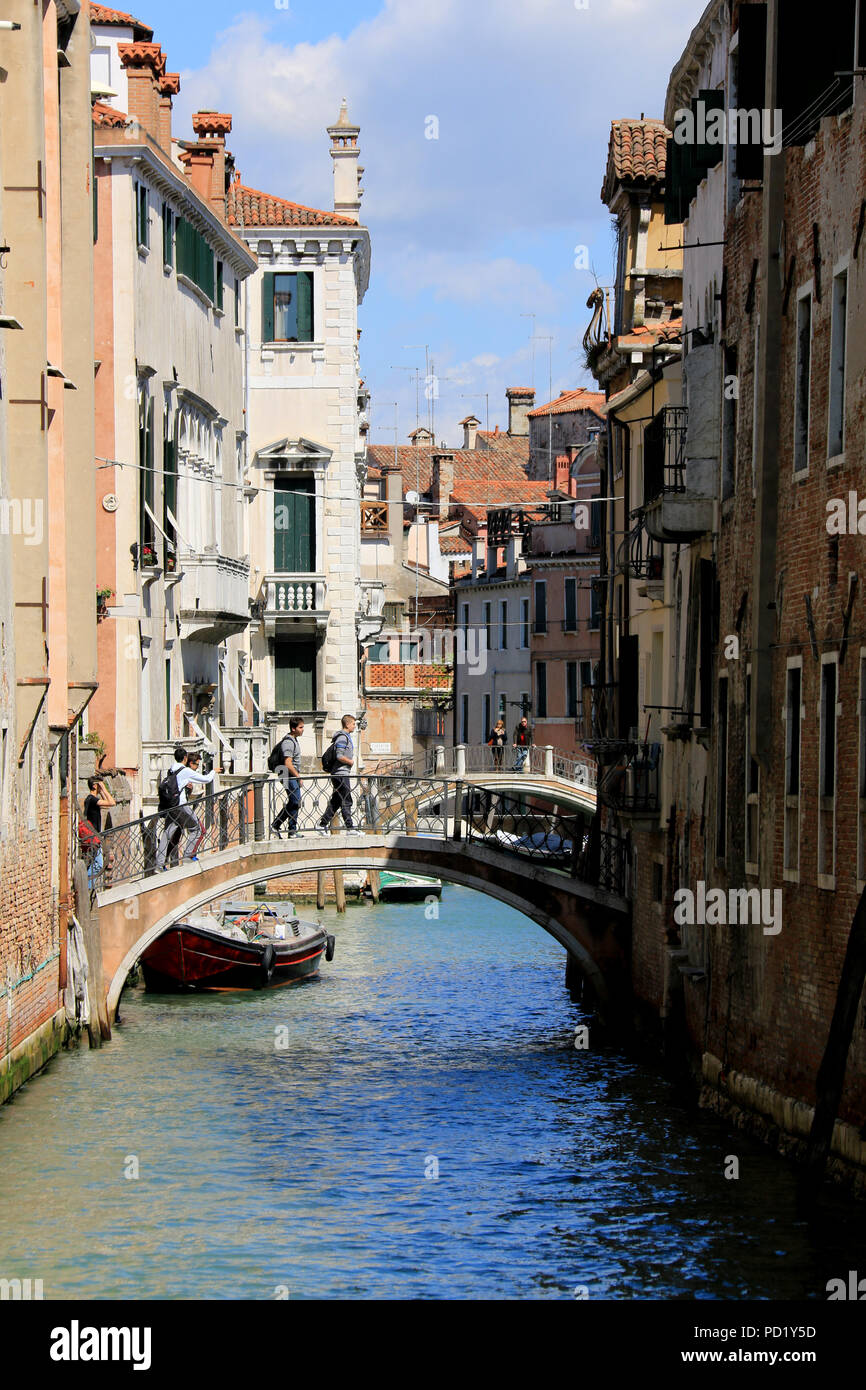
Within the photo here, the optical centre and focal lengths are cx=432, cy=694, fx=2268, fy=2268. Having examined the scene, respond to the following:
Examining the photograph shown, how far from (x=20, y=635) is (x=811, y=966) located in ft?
25.0

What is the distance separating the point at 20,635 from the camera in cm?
1958

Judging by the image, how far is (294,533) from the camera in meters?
42.0

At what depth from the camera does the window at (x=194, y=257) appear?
107 feet

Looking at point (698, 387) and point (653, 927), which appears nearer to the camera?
point (698, 387)

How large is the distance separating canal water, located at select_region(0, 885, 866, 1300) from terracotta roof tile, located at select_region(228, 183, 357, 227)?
1915 cm

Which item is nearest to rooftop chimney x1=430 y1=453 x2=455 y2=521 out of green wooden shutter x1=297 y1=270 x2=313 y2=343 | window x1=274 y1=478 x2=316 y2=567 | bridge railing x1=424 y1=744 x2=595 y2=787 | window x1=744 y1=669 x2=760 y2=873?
bridge railing x1=424 y1=744 x2=595 y2=787

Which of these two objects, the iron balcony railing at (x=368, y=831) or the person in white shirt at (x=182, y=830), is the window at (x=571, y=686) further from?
the person in white shirt at (x=182, y=830)

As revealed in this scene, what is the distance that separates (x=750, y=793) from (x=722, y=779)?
1.53 m

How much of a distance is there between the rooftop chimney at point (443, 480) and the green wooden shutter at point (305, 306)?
110 ft

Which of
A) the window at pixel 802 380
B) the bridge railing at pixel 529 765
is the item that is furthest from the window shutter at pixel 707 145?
the bridge railing at pixel 529 765

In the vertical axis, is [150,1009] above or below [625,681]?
below

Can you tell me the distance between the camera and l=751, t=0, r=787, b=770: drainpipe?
17.3 metres
